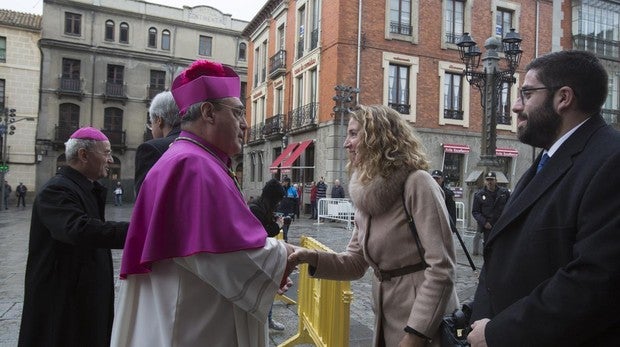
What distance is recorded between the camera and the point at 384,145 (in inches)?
97.7

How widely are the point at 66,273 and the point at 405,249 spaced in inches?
85.9

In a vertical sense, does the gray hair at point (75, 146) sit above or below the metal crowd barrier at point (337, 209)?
above

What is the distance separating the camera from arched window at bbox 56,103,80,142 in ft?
115

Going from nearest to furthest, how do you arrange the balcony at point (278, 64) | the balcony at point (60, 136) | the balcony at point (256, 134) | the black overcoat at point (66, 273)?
1. the black overcoat at point (66, 273)
2. the balcony at point (278, 64)
3. the balcony at point (256, 134)
4. the balcony at point (60, 136)

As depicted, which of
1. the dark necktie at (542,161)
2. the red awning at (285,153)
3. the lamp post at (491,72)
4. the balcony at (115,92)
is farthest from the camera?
the balcony at (115,92)

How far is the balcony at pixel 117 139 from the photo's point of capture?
3584 cm

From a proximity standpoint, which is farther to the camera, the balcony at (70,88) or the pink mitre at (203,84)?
the balcony at (70,88)

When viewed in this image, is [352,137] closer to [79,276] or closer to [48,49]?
[79,276]

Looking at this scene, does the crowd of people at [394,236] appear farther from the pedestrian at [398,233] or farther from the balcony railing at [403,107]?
the balcony railing at [403,107]

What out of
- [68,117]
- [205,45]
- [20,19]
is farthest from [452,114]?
[20,19]

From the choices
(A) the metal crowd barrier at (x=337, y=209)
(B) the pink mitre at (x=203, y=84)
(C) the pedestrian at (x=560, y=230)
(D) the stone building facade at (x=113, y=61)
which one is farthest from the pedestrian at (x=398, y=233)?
(D) the stone building facade at (x=113, y=61)

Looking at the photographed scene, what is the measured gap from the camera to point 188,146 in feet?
6.39

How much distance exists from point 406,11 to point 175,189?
2183 cm

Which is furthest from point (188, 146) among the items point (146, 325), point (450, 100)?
point (450, 100)
